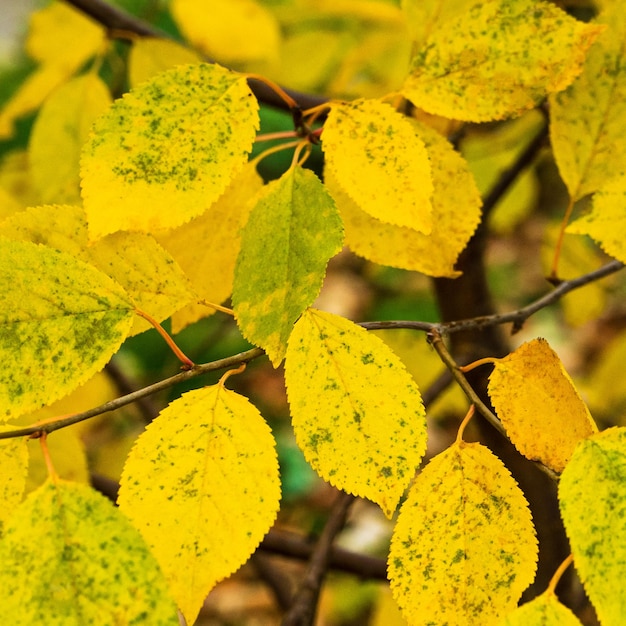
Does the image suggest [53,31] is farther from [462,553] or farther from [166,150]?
[462,553]

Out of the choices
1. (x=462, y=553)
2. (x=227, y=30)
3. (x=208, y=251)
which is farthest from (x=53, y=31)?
(x=462, y=553)

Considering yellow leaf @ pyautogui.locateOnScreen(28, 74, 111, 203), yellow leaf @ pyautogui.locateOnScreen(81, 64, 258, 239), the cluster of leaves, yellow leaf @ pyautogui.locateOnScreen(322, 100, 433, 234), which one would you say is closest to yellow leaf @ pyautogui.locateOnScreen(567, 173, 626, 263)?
the cluster of leaves

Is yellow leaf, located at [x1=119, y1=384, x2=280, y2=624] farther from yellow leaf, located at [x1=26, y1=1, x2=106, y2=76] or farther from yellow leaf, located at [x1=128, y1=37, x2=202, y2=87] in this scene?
yellow leaf, located at [x1=26, y1=1, x2=106, y2=76]

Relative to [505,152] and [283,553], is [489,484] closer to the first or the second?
[283,553]

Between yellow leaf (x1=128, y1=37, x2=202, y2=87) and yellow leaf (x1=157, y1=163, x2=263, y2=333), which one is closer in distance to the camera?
yellow leaf (x1=157, y1=163, x2=263, y2=333)

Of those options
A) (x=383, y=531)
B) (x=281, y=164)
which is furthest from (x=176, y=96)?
(x=383, y=531)

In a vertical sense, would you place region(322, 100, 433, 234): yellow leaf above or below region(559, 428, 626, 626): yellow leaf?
above

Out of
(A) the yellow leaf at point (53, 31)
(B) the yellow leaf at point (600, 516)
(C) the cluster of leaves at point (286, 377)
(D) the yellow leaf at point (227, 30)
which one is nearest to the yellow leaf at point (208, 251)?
(C) the cluster of leaves at point (286, 377)
